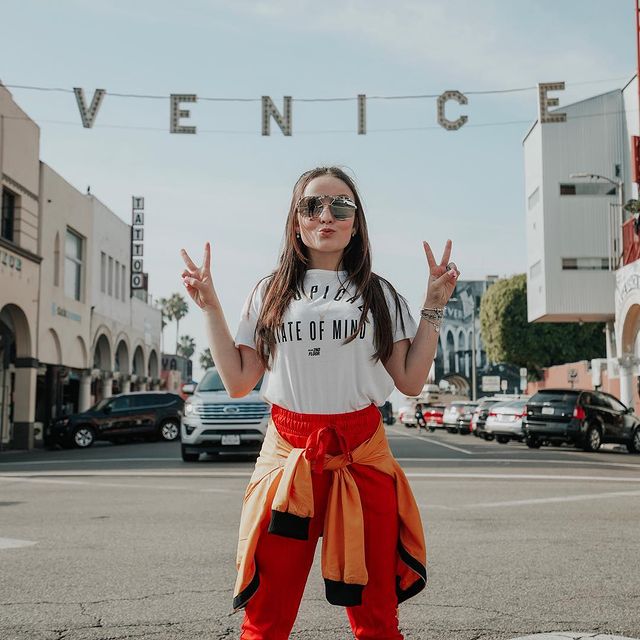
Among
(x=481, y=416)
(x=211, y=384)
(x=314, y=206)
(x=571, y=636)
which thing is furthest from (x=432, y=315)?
(x=481, y=416)

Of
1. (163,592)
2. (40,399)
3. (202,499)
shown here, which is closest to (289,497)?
(163,592)

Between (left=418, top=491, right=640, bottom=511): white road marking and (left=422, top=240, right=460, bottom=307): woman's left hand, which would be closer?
(left=422, top=240, right=460, bottom=307): woman's left hand

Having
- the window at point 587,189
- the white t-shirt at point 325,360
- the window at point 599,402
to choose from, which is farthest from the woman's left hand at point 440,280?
the window at point 587,189

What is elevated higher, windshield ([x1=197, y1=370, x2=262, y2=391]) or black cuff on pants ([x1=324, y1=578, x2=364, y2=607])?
windshield ([x1=197, y1=370, x2=262, y2=391])

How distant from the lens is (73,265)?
35.2 m

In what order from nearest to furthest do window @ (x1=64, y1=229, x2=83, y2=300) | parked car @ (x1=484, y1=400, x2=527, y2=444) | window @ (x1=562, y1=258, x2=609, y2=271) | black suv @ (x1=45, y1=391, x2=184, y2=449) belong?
parked car @ (x1=484, y1=400, x2=527, y2=444), black suv @ (x1=45, y1=391, x2=184, y2=449), window @ (x1=64, y1=229, x2=83, y2=300), window @ (x1=562, y1=258, x2=609, y2=271)

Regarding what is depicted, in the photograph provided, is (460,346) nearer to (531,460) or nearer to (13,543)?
(531,460)

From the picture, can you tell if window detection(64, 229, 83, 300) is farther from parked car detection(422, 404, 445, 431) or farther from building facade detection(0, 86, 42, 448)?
parked car detection(422, 404, 445, 431)

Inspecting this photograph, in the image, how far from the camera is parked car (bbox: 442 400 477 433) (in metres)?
37.8

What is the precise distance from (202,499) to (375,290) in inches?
313

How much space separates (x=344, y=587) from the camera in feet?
8.75

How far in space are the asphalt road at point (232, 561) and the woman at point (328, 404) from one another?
1808mm

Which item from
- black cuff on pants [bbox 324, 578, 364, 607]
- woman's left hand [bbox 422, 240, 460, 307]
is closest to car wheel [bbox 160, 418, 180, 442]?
woman's left hand [bbox 422, 240, 460, 307]

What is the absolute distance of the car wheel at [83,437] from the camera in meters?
28.3
